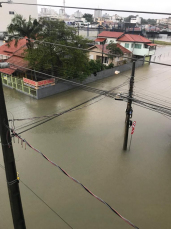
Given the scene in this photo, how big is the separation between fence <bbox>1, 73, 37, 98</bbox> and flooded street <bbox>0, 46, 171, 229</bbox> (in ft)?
5.45

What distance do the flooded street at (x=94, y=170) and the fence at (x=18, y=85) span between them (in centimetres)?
166

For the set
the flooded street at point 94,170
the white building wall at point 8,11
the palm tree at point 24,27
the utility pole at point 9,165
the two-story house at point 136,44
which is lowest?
the flooded street at point 94,170

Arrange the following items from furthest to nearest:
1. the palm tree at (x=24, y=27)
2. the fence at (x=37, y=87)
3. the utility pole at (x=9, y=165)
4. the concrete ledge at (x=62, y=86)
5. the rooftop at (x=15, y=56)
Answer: the rooftop at (x=15, y=56) < the palm tree at (x=24, y=27) < the concrete ledge at (x=62, y=86) < the fence at (x=37, y=87) < the utility pole at (x=9, y=165)

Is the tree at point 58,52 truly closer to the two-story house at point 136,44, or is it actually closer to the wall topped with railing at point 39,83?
the wall topped with railing at point 39,83

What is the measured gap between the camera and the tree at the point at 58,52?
1315 centimetres

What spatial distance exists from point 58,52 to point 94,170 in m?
9.29

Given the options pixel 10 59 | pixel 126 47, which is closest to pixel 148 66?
pixel 126 47

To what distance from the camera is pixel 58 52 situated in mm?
13547

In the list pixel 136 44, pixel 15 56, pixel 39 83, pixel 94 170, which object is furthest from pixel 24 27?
pixel 136 44

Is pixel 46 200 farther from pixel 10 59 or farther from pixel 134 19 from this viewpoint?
pixel 134 19

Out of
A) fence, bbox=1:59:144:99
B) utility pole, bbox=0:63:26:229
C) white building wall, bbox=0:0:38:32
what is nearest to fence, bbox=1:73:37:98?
fence, bbox=1:59:144:99

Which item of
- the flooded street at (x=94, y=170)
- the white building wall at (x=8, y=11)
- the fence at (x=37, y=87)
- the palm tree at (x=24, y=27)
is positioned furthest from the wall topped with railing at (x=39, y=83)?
the white building wall at (x=8, y=11)

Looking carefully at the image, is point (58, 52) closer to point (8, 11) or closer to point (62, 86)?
point (62, 86)

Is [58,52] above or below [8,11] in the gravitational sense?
below
